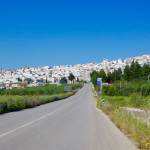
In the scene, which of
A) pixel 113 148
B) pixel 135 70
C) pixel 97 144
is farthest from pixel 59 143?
pixel 135 70

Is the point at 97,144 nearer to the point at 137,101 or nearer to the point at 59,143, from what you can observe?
the point at 59,143

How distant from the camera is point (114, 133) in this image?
36.2 feet

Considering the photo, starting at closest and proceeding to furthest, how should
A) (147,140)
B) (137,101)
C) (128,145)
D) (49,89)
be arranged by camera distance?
(147,140) → (128,145) → (137,101) → (49,89)

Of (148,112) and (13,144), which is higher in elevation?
(148,112)

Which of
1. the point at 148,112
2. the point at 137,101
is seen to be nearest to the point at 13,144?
the point at 148,112

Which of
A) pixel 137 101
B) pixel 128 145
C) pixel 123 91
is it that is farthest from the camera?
pixel 123 91

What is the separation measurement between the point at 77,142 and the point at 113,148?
1407 millimetres

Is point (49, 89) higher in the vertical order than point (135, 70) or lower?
lower

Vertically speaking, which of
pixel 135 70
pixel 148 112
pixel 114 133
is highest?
pixel 135 70

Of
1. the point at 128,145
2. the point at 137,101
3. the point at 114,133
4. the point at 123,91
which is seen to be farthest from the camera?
the point at 123,91

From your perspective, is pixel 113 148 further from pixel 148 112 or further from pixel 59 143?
pixel 148 112

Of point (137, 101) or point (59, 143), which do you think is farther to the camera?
point (137, 101)

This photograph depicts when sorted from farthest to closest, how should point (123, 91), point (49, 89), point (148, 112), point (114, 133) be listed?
1. point (49, 89)
2. point (123, 91)
3. point (114, 133)
4. point (148, 112)

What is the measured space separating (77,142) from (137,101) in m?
10.5
